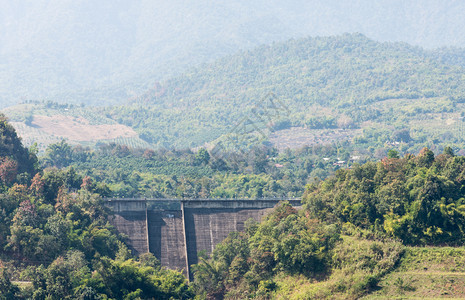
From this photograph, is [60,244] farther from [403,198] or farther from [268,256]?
[403,198]

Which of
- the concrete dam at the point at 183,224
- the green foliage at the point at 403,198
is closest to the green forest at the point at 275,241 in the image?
the green foliage at the point at 403,198

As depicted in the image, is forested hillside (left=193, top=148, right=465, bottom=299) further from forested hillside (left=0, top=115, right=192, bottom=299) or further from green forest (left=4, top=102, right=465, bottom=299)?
forested hillside (left=0, top=115, right=192, bottom=299)

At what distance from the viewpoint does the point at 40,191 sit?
214 feet

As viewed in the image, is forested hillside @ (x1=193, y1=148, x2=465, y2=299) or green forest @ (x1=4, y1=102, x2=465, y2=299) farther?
green forest @ (x1=4, y1=102, x2=465, y2=299)

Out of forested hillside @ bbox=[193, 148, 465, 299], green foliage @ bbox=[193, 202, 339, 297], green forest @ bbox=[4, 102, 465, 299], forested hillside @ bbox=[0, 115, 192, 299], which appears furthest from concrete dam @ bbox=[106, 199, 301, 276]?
forested hillside @ bbox=[193, 148, 465, 299]

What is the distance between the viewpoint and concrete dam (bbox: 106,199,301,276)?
72.7m

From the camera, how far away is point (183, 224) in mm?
73812

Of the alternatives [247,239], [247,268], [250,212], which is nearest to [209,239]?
[250,212]

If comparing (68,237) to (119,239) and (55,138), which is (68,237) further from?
(55,138)

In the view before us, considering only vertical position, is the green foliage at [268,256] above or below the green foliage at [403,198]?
below

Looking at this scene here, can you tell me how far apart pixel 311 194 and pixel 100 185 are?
82.7 ft

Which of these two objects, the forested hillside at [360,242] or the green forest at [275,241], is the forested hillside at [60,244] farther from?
the forested hillside at [360,242]

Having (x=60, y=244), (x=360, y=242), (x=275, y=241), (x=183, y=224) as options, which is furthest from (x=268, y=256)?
(x=183, y=224)

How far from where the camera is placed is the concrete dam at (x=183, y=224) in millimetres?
72688
